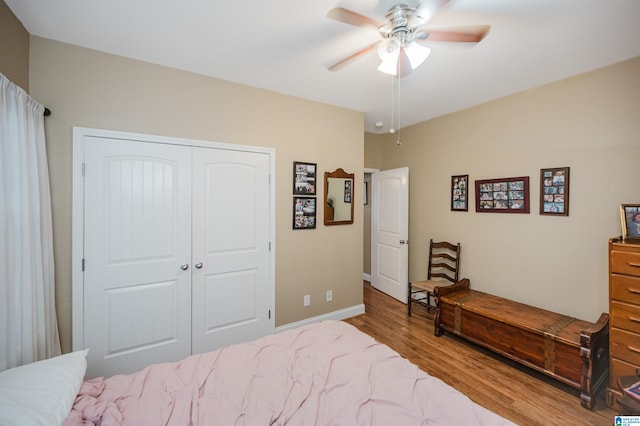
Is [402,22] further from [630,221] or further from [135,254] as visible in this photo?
[135,254]

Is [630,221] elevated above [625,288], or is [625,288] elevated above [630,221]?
[630,221]

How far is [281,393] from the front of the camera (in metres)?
1.26

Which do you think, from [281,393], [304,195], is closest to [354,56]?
[304,195]

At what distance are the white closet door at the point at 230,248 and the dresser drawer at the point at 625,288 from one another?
9.27ft

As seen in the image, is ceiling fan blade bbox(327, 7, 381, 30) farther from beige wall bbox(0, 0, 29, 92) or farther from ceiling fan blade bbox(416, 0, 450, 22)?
beige wall bbox(0, 0, 29, 92)

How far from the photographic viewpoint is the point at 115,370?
220 cm

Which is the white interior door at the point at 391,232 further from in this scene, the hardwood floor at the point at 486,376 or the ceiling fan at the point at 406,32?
the ceiling fan at the point at 406,32

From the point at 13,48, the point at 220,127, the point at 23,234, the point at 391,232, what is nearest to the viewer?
→ the point at 23,234

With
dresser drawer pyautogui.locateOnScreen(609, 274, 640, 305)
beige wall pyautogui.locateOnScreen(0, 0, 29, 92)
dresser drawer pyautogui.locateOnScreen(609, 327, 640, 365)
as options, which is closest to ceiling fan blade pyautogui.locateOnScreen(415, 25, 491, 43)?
dresser drawer pyautogui.locateOnScreen(609, 274, 640, 305)

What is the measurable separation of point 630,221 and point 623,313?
0.73 m

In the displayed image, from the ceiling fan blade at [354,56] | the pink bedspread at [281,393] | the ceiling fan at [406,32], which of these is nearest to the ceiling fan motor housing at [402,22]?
the ceiling fan at [406,32]

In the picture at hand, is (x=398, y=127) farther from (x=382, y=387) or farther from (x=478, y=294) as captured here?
(x=382, y=387)

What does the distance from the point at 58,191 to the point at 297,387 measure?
2.23 meters

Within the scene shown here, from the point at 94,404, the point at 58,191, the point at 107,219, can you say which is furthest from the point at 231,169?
the point at 94,404
